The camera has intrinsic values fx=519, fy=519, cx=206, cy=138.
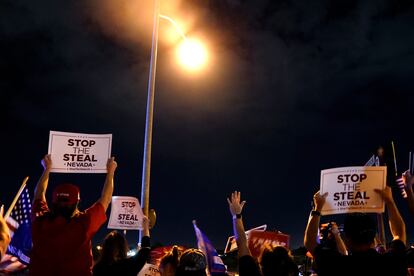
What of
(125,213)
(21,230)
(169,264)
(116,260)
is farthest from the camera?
(125,213)

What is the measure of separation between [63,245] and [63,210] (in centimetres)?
30

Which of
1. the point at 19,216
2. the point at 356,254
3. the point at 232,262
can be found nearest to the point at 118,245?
the point at 356,254

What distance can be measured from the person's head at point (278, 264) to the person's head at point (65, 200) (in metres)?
1.73

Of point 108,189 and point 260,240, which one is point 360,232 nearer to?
point 108,189

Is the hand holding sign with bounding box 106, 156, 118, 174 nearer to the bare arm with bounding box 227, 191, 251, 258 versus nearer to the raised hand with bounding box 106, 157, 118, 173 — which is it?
the raised hand with bounding box 106, 157, 118, 173

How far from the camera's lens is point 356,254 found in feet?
13.1

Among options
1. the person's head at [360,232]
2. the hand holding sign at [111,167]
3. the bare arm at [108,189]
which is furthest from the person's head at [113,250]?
the person's head at [360,232]

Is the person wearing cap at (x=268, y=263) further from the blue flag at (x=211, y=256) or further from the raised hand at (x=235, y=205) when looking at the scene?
the blue flag at (x=211, y=256)

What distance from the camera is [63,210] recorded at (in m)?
4.60

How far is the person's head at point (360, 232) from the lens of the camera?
13.1 ft

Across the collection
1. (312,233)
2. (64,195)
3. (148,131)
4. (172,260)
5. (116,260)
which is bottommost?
(172,260)

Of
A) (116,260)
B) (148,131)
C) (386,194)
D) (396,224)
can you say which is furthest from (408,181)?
(148,131)

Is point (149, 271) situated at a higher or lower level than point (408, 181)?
lower

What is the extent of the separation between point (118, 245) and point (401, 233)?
2628 millimetres
